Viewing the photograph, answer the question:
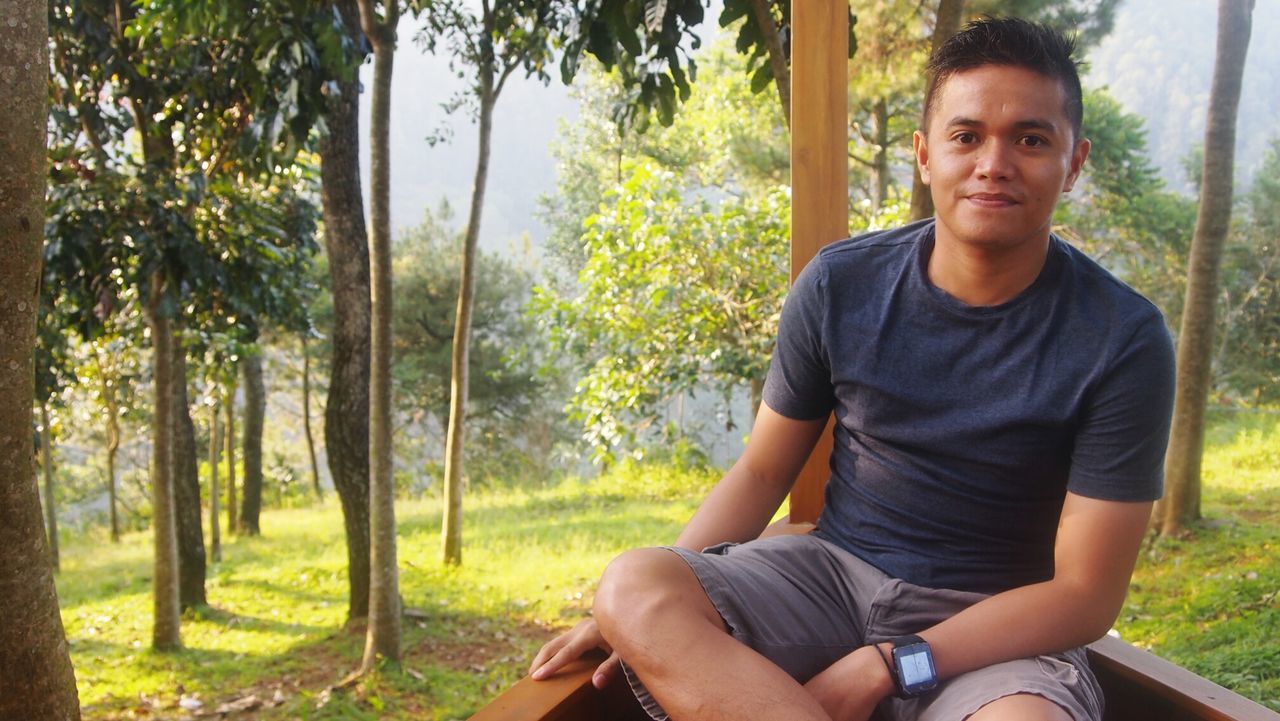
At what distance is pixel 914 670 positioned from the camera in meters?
1.17

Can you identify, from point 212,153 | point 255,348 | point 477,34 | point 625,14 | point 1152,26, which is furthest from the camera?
point 1152,26

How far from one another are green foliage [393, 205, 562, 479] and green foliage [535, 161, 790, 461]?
696 centimetres

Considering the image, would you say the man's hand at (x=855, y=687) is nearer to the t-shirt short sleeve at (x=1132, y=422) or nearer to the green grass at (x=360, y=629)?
the t-shirt short sleeve at (x=1132, y=422)

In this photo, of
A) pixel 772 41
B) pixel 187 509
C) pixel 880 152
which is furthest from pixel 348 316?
pixel 880 152

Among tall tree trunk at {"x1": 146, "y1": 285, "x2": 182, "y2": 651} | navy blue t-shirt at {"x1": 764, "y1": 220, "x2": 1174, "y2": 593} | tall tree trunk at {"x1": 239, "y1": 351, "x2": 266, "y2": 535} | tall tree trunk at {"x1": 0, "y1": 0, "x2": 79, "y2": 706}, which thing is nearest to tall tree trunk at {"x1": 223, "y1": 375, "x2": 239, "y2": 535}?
tall tree trunk at {"x1": 239, "y1": 351, "x2": 266, "y2": 535}

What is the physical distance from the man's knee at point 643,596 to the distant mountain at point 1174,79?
495cm

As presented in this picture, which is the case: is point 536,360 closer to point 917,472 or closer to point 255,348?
point 255,348

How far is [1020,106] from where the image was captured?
124 cm

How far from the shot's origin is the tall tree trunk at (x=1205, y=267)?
337cm

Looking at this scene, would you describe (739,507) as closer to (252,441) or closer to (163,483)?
(163,483)

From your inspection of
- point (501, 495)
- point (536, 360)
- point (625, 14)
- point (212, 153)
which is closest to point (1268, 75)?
point (625, 14)

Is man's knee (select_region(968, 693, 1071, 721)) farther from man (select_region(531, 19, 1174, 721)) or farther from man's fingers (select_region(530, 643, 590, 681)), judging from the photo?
man's fingers (select_region(530, 643, 590, 681))

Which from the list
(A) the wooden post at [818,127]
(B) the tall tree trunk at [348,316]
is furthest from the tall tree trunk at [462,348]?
(A) the wooden post at [818,127]

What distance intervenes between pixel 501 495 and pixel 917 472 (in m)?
9.42
